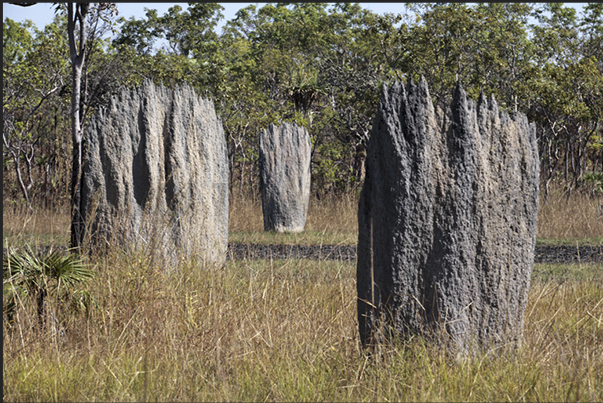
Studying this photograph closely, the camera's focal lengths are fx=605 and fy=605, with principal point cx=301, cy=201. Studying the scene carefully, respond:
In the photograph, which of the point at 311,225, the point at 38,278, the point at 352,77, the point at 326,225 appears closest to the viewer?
the point at 38,278

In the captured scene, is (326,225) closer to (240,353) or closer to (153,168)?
(153,168)

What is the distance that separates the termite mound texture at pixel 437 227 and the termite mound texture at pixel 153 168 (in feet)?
8.35

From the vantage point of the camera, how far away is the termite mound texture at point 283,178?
36.4 ft

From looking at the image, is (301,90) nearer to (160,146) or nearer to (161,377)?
(160,146)

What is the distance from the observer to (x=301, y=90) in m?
16.8

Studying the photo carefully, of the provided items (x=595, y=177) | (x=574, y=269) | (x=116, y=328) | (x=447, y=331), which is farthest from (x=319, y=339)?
(x=595, y=177)

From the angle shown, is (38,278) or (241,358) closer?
(241,358)

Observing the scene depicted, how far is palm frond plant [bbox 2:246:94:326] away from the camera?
11.4 feet

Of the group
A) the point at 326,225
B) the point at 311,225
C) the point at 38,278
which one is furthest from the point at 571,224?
the point at 38,278

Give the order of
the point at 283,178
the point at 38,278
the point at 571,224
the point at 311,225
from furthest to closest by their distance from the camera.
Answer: the point at 311,225 < the point at 283,178 < the point at 571,224 < the point at 38,278

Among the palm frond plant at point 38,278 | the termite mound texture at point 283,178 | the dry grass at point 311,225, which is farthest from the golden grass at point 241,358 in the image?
the termite mound texture at point 283,178

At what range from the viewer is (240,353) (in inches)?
127

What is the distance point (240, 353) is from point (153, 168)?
2913mm

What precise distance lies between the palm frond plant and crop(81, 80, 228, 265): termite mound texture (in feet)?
5.25
